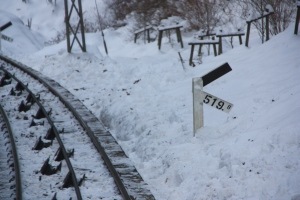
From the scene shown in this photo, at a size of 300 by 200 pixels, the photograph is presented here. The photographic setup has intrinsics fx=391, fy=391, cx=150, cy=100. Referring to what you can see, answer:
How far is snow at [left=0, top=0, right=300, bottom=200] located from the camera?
15.5ft

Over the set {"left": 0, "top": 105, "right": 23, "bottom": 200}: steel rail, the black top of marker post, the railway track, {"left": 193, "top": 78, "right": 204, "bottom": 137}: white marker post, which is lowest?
the railway track

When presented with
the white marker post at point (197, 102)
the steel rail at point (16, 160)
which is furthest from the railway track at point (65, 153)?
the white marker post at point (197, 102)

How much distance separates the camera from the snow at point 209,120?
473 cm

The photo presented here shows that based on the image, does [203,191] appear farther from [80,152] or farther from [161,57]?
[161,57]

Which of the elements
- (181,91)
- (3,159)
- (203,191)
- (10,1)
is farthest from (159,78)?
(10,1)

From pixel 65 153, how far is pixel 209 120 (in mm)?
2594

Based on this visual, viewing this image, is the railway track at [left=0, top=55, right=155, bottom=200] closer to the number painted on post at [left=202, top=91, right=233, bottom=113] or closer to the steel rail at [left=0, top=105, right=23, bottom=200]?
Result: the steel rail at [left=0, top=105, right=23, bottom=200]

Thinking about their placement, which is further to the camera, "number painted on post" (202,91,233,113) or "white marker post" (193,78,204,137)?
"white marker post" (193,78,204,137)

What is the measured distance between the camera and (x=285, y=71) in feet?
24.3

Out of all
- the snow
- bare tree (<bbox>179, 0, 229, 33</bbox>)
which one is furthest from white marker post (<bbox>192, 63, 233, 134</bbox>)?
bare tree (<bbox>179, 0, 229, 33</bbox>)

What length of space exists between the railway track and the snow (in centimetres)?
40

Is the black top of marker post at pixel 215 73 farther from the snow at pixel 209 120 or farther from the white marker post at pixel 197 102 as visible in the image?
the snow at pixel 209 120

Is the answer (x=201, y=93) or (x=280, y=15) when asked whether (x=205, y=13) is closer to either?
(x=280, y=15)

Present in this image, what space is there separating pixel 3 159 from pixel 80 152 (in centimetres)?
125
